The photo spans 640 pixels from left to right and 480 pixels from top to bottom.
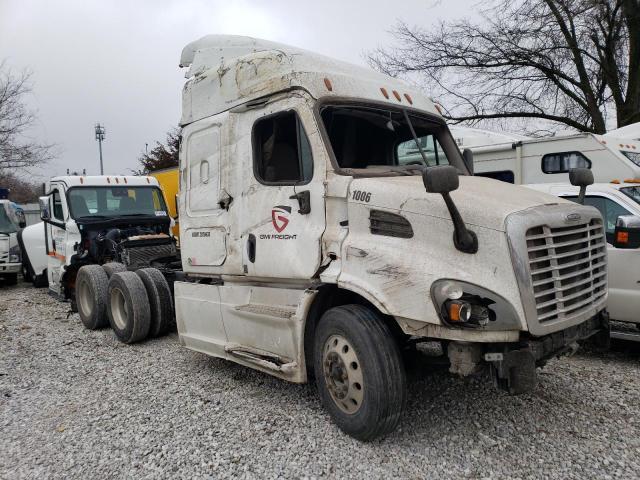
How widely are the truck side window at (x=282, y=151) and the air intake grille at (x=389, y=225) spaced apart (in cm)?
68

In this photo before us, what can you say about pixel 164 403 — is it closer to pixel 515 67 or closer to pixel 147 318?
Answer: pixel 147 318

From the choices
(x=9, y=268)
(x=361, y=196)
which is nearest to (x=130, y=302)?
(x=361, y=196)

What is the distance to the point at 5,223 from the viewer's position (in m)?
13.2

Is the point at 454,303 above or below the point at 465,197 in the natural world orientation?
below

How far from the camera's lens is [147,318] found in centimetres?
675

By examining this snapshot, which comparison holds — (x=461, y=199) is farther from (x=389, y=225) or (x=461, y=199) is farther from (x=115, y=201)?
(x=115, y=201)

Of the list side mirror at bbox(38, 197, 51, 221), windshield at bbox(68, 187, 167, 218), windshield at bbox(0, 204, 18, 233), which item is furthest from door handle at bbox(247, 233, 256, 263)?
windshield at bbox(0, 204, 18, 233)

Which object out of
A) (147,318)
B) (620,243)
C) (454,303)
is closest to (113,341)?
(147,318)

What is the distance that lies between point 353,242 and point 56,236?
25.2 feet

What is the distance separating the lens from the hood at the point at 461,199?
11.2 ft

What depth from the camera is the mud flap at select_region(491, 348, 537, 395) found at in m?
3.33

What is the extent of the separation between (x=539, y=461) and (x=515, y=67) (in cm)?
1615

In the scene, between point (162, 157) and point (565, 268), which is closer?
point (565, 268)

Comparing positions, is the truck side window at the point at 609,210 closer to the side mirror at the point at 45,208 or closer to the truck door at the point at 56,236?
the truck door at the point at 56,236
